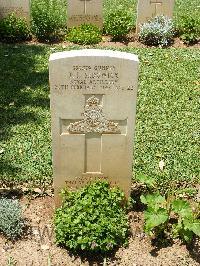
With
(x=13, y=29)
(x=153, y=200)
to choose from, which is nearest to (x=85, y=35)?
(x=13, y=29)

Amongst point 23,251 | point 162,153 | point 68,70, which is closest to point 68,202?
point 23,251

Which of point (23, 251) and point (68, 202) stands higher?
point (68, 202)

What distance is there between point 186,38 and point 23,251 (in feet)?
21.8

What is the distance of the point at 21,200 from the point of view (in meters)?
5.34

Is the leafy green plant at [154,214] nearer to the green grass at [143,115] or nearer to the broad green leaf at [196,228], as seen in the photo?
the broad green leaf at [196,228]

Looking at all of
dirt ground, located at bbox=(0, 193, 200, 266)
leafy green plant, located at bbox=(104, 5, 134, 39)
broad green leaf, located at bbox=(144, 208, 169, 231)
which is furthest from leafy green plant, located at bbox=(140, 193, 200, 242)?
leafy green plant, located at bbox=(104, 5, 134, 39)

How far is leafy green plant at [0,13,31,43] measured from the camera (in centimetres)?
967

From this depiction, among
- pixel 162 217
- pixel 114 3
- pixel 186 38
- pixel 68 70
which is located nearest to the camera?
pixel 68 70

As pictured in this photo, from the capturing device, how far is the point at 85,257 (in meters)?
4.71

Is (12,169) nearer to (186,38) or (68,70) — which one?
(68,70)

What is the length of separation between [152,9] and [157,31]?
569 mm

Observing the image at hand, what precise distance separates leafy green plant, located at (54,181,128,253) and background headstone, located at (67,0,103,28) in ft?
19.0

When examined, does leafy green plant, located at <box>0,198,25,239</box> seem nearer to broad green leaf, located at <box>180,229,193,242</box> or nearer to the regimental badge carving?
the regimental badge carving

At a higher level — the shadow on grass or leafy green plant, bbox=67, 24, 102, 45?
leafy green plant, bbox=67, 24, 102, 45
